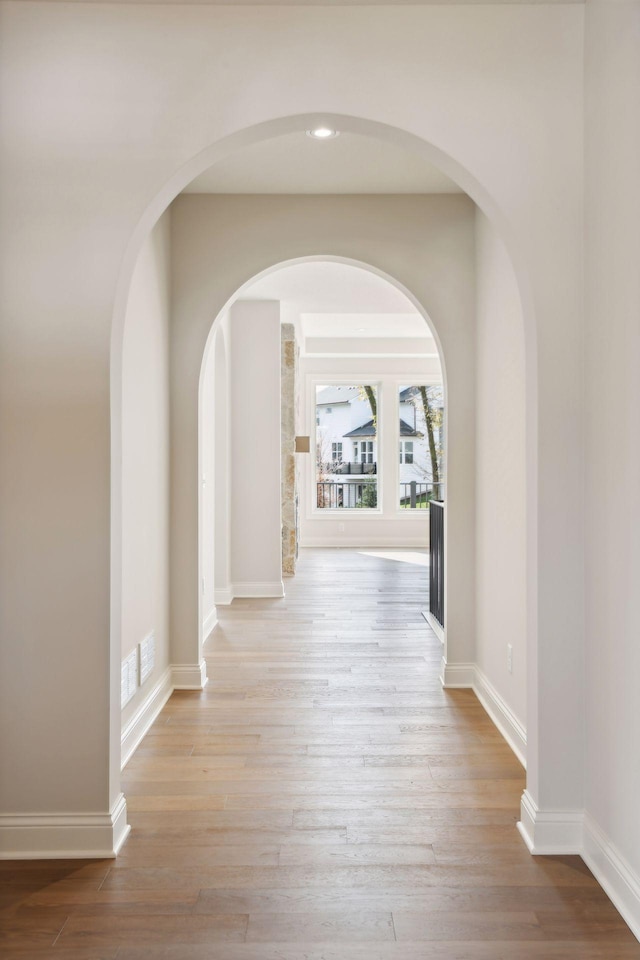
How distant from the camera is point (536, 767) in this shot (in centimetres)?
235

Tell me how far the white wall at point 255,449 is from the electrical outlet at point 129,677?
11.3 ft

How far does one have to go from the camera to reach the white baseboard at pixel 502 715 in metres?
3.07

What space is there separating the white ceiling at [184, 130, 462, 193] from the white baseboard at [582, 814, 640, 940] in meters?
2.97

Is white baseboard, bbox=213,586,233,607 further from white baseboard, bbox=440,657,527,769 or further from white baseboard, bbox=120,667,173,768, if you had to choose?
white baseboard, bbox=440,657,527,769

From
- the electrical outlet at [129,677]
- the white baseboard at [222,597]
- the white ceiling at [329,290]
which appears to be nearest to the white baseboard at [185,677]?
→ the electrical outlet at [129,677]

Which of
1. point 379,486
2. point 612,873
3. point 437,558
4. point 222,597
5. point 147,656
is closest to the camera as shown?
point 612,873

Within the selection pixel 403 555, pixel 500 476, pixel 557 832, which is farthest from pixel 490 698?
pixel 403 555

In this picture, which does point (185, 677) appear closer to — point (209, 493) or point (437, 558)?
point (209, 493)

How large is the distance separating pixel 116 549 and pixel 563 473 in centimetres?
152

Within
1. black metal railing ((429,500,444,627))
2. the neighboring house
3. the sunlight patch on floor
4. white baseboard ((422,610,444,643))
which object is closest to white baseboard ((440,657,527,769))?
white baseboard ((422,610,444,643))

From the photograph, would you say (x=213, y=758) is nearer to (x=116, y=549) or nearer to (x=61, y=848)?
(x=61, y=848)

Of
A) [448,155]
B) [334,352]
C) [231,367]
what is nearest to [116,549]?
[448,155]

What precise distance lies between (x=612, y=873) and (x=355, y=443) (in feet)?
30.8

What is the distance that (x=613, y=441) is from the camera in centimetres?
211
